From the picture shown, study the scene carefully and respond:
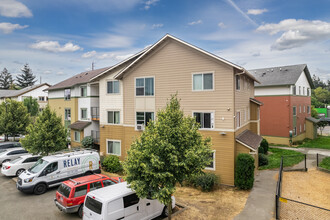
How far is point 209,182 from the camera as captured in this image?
14625 millimetres

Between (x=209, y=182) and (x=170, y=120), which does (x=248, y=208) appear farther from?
(x=170, y=120)

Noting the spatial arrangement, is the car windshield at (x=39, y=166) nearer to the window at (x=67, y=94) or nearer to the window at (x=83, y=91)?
the window at (x=83, y=91)

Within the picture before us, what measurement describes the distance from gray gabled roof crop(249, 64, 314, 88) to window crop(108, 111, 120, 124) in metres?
21.6

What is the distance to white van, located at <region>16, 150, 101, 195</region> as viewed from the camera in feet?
46.6

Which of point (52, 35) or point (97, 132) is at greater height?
point (52, 35)

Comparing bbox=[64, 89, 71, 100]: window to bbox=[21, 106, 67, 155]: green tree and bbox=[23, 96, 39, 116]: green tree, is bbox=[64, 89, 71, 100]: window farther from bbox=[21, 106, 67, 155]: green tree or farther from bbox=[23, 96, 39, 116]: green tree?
bbox=[23, 96, 39, 116]: green tree

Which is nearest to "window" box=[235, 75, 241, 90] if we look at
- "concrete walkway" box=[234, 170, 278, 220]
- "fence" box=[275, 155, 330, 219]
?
"concrete walkway" box=[234, 170, 278, 220]

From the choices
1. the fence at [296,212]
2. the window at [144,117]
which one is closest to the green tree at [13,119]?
the window at [144,117]

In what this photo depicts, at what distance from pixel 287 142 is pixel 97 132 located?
25.7 metres

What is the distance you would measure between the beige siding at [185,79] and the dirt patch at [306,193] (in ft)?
18.5

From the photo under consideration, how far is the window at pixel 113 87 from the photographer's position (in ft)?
69.5

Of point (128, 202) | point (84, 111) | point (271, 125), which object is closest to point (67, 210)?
point (128, 202)

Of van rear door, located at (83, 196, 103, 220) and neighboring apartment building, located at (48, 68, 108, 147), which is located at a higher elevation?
neighboring apartment building, located at (48, 68, 108, 147)

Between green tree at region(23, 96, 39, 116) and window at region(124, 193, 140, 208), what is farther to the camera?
green tree at region(23, 96, 39, 116)
